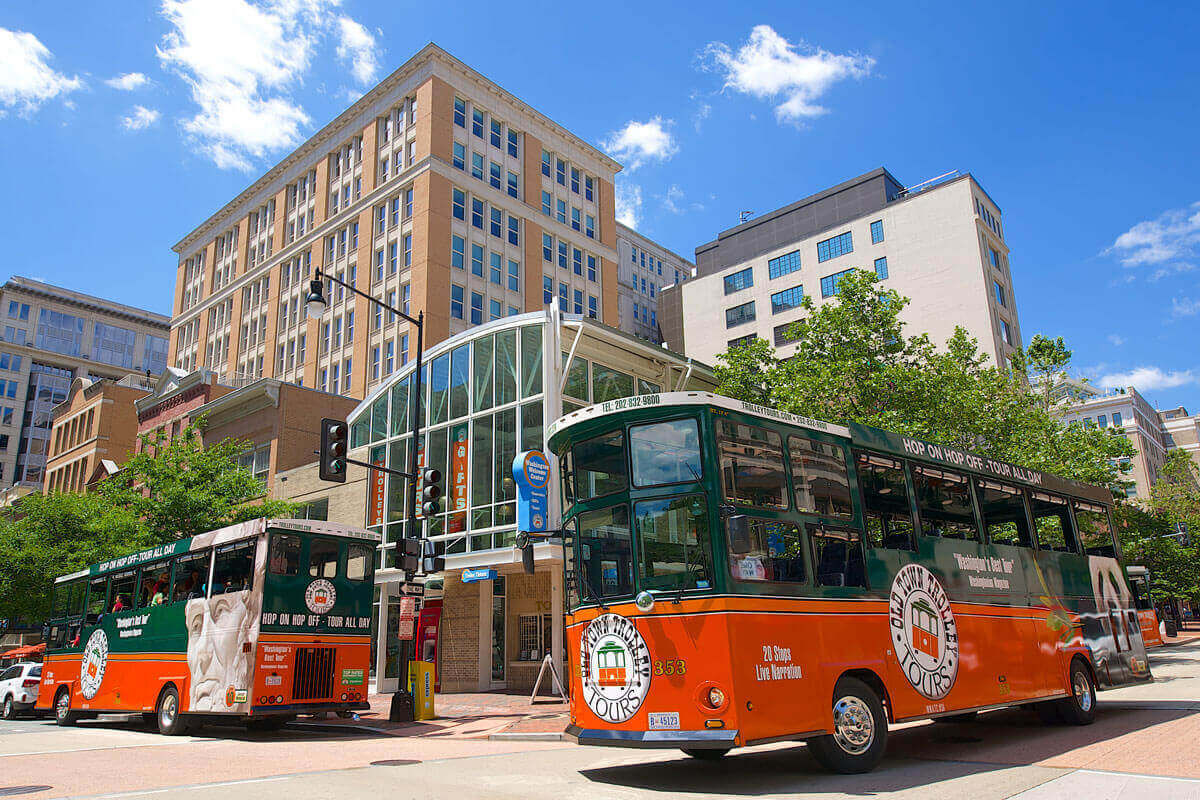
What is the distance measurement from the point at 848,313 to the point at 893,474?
49.9ft

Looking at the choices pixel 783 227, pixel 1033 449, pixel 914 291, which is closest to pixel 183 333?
pixel 783 227

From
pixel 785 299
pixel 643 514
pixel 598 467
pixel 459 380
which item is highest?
pixel 785 299

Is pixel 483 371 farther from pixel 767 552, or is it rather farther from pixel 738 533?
pixel 738 533

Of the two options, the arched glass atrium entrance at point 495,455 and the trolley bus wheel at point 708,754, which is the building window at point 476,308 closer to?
the arched glass atrium entrance at point 495,455

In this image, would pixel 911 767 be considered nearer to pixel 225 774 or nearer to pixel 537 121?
pixel 225 774

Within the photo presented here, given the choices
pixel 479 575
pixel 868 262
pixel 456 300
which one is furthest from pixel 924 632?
pixel 868 262

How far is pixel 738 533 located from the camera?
8023 millimetres

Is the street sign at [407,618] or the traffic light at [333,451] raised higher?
the traffic light at [333,451]

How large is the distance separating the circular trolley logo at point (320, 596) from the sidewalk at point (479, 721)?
256 cm

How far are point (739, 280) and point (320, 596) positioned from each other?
168 ft

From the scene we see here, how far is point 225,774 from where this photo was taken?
31.0ft

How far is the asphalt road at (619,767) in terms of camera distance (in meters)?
7.79

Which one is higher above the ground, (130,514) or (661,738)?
(130,514)

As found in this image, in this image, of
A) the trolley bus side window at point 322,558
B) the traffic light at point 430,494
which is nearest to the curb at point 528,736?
the trolley bus side window at point 322,558
